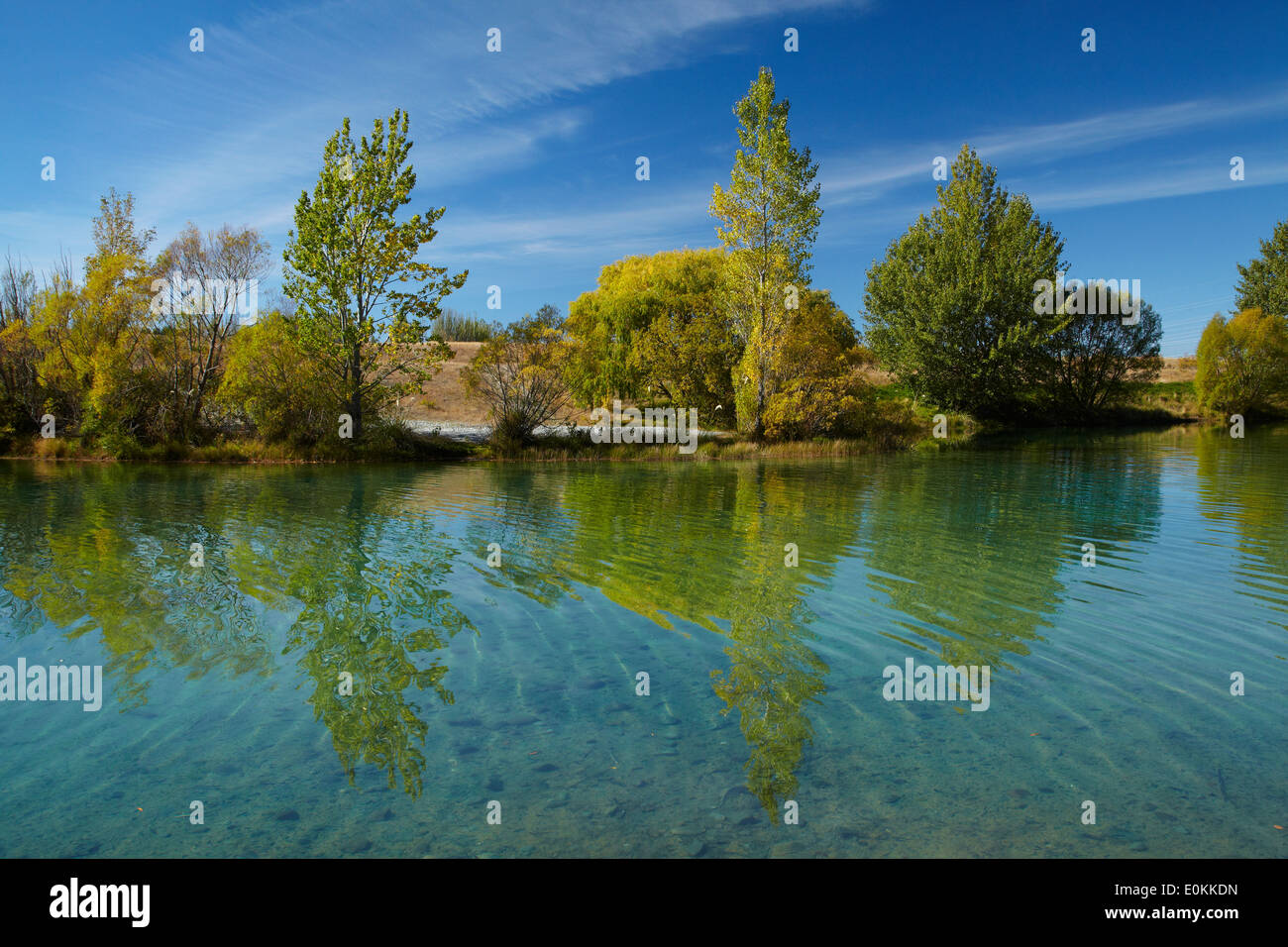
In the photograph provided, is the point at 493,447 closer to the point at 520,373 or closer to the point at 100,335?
the point at 520,373

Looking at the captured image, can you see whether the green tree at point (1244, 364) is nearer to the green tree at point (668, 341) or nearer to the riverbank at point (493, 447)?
the riverbank at point (493, 447)

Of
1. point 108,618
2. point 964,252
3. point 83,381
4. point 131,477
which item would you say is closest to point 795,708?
point 108,618

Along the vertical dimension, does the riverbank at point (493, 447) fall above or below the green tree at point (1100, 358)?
below

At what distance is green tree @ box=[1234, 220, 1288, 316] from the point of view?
7262cm

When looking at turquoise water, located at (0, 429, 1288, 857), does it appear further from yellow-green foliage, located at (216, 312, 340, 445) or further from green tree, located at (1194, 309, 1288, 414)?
green tree, located at (1194, 309, 1288, 414)

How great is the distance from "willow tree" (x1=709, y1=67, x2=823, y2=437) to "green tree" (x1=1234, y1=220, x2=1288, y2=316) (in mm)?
57361

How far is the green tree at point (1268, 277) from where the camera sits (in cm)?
7262

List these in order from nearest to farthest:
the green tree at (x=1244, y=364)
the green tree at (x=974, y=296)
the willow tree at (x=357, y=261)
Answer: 1. the willow tree at (x=357, y=261)
2. the green tree at (x=974, y=296)
3. the green tree at (x=1244, y=364)

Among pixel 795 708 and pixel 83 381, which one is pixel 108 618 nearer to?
pixel 795 708

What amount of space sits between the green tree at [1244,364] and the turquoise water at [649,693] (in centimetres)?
5843

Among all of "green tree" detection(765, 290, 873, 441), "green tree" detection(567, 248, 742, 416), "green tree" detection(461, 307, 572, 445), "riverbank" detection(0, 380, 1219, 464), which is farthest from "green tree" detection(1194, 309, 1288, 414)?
"green tree" detection(461, 307, 572, 445)

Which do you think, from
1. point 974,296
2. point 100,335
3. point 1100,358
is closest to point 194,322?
point 100,335

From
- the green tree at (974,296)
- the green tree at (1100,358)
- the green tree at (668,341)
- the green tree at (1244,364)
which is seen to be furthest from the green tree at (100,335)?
the green tree at (1244,364)

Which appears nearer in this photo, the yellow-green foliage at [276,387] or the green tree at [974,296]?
the yellow-green foliage at [276,387]
